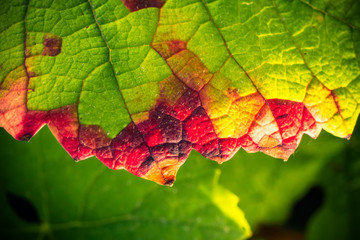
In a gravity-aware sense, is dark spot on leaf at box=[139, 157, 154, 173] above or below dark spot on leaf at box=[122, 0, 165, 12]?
below

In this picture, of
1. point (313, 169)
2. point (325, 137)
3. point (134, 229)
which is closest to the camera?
point (134, 229)

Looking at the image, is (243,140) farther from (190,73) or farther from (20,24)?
(20,24)

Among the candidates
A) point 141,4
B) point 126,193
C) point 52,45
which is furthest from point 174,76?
point 126,193

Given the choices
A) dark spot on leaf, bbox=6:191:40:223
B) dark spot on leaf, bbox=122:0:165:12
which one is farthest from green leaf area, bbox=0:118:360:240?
dark spot on leaf, bbox=122:0:165:12

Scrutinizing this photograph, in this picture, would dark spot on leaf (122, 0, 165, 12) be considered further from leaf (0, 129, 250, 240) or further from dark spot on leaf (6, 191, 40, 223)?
dark spot on leaf (6, 191, 40, 223)

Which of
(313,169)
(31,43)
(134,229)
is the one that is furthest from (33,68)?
(313,169)

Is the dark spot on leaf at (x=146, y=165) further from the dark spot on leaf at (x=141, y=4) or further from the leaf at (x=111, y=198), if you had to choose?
the leaf at (x=111, y=198)

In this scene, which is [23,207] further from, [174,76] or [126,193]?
[174,76]
